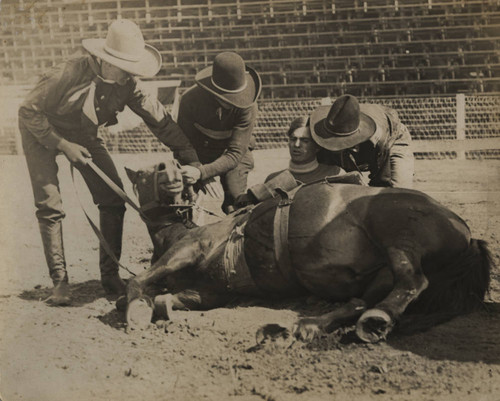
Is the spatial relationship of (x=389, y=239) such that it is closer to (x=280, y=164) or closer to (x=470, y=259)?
(x=470, y=259)

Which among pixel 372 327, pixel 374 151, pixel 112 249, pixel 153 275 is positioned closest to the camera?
pixel 372 327

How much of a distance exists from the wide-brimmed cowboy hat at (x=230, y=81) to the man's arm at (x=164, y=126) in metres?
0.44

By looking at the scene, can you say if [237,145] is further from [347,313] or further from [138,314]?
[347,313]

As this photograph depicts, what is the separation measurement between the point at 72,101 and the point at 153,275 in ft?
5.41

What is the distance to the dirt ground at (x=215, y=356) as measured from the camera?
3.83m

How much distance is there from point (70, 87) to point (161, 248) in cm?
151

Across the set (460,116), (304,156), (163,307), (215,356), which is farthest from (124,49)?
(460,116)

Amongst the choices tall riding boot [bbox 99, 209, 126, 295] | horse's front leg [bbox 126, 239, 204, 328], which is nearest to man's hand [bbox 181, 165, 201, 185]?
horse's front leg [bbox 126, 239, 204, 328]

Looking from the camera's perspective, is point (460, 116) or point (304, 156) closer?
point (304, 156)

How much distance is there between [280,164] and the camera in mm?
9516

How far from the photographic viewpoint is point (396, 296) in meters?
4.13

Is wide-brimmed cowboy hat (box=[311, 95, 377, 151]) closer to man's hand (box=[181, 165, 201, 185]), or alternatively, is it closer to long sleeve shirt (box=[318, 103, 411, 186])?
long sleeve shirt (box=[318, 103, 411, 186])

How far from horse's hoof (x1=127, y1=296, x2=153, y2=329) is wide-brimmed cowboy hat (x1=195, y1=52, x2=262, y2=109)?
2099 mm

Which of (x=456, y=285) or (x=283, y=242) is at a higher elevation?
(x=283, y=242)
